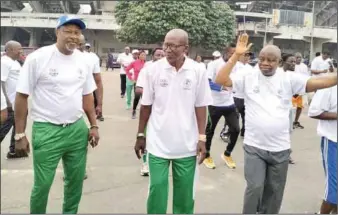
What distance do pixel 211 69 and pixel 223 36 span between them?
2755 cm

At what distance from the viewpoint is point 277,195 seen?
3.17m

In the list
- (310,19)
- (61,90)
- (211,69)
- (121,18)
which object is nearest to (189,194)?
(61,90)

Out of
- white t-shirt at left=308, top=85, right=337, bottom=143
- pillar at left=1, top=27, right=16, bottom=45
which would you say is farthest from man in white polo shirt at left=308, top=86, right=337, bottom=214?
pillar at left=1, top=27, right=16, bottom=45

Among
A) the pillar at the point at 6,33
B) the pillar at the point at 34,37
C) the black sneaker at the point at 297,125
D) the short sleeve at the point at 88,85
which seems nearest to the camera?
the short sleeve at the point at 88,85

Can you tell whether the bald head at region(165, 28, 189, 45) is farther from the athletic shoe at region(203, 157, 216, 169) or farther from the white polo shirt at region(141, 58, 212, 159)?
the athletic shoe at region(203, 157, 216, 169)

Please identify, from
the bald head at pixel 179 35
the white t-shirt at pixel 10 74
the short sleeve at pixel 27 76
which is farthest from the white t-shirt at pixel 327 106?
the white t-shirt at pixel 10 74

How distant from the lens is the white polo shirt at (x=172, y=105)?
289 centimetres

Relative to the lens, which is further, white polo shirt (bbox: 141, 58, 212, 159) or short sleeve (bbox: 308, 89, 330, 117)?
short sleeve (bbox: 308, 89, 330, 117)

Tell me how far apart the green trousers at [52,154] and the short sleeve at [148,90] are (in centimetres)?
60

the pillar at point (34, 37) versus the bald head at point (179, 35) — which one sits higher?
the pillar at point (34, 37)

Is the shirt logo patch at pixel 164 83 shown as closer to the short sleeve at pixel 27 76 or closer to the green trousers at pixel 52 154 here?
the green trousers at pixel 52 154

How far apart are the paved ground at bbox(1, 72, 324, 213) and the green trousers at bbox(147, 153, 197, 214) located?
0.82 metres

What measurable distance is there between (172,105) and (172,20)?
26.5m

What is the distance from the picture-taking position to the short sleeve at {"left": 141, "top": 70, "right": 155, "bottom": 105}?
294cm
